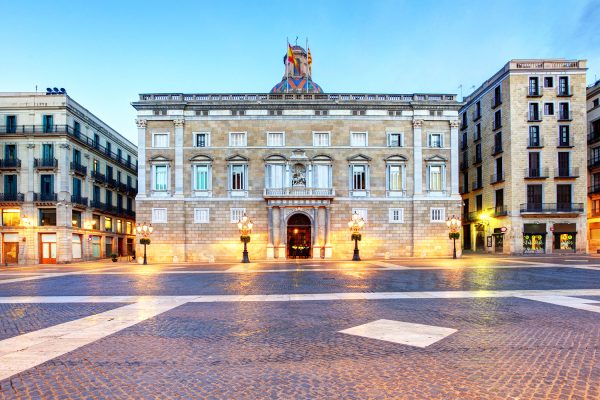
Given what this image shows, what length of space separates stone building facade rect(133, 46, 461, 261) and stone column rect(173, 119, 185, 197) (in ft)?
0.33

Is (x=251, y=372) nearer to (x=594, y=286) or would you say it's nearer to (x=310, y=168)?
(x=594, y=286)

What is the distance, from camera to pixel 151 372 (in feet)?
18.2

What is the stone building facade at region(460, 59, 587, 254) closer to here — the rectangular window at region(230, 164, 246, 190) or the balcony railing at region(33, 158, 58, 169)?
the rectangular window at region(230, 164, 246, 190)

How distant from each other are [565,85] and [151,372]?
5387 centimetres

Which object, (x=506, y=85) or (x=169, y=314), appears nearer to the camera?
(x=169, y=314)

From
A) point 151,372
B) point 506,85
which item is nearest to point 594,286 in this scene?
point 151,372

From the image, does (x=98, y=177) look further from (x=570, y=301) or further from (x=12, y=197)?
(x=570, y=301)

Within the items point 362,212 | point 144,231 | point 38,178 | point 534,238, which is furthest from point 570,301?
point 38,178

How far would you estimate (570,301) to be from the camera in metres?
11.3

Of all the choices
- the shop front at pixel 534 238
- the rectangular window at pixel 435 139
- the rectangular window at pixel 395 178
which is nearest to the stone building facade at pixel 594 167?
the shop front at pixel 534 238

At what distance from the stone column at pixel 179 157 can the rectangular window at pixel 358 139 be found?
1731cm

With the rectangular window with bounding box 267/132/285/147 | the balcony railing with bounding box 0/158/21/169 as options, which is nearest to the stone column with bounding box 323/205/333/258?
the rectangular window with bounding box 267/132/285/147

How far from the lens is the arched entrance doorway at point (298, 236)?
133 feet

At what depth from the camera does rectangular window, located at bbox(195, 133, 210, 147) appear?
132 feet
